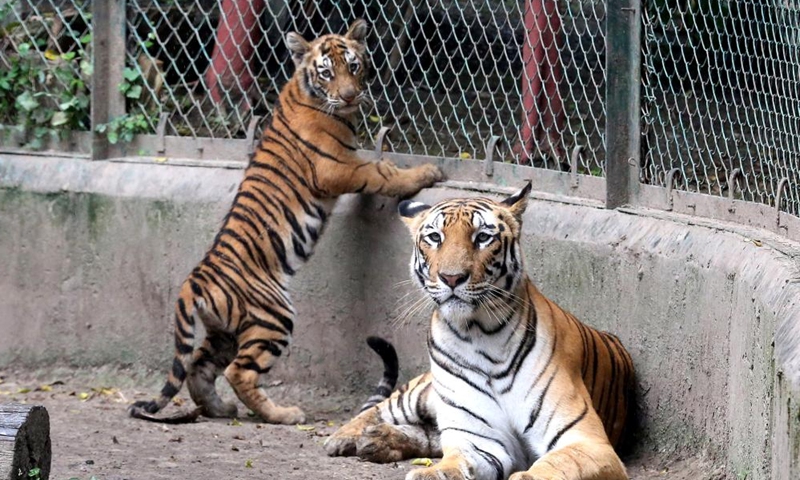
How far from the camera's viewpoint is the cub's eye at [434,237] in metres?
4.94

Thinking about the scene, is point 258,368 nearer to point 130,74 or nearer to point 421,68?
point 421,68

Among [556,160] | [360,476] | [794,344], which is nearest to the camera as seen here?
[794,344]

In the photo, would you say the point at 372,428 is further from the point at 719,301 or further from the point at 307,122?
the point at 307,122

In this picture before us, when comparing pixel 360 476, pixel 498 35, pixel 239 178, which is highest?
pixel 498 35

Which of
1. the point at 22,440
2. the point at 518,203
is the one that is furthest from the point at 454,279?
the point at 22,440

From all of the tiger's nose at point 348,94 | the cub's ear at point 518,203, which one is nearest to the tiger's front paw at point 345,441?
the cub's ear at point 518,203

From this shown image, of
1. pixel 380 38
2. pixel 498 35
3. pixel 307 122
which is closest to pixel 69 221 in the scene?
pixel 307 122

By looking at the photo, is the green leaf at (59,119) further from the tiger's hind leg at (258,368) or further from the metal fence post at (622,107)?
the metal fence post at (622,107)

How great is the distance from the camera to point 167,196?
711 cm

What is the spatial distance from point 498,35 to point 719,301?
7.09ft

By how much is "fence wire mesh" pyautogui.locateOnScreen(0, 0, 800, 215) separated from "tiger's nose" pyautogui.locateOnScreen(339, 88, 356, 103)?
1.04 ft

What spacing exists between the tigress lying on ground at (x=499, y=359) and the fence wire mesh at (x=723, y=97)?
0.87 meters

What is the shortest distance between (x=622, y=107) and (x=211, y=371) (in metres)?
→ 2.35

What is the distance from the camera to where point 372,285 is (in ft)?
21.8
